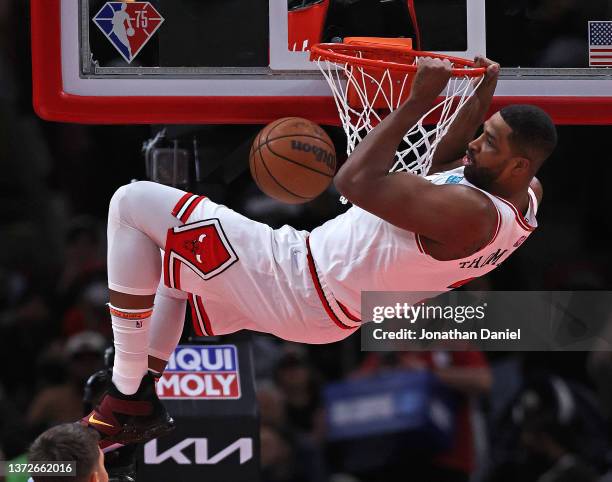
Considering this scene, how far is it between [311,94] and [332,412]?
2825 millimetres

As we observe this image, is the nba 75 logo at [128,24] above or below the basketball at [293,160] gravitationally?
above

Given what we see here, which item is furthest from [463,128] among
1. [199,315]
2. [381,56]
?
[199,315]

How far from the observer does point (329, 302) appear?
182 inches

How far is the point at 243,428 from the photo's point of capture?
5844mm

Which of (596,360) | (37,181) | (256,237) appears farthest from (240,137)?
(37,181)

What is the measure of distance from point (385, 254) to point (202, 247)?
0.69 m

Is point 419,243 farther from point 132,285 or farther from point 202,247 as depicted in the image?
point 132,285

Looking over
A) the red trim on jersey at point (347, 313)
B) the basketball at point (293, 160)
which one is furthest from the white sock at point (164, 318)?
the red trim on jersey at point (347, 313)

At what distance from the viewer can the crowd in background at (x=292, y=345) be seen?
714 cm

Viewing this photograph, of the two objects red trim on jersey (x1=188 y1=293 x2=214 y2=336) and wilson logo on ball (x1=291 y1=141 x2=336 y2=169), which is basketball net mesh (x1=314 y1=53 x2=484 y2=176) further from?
red trim on jersey (x1=188 y1=293 x2=214 y2=336)

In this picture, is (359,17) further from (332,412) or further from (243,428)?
(332,412)

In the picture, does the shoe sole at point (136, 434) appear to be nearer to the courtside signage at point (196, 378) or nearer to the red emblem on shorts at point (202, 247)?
the red emblem on shorts at point (202, 247)

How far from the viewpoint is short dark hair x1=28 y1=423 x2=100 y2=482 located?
4.19 m

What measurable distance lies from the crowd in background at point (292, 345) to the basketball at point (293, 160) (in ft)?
3.06
